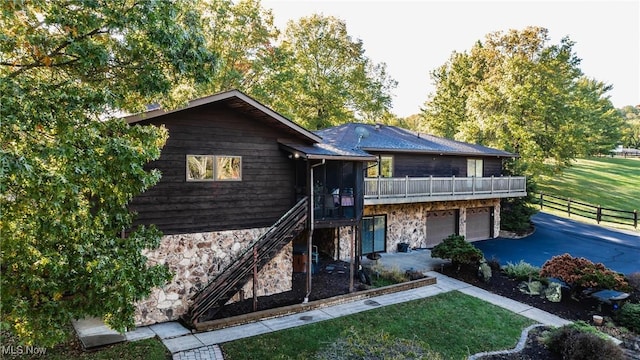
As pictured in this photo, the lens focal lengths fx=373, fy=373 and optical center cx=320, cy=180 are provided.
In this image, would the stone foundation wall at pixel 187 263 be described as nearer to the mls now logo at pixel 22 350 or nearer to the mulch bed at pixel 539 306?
the mls now logo at pixel 22 350

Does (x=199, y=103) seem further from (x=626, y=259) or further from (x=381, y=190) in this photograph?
(x=626, y=259)

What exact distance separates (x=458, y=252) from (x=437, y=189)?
4.72 metres

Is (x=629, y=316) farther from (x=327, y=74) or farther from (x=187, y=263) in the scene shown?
(x=327, y=74)

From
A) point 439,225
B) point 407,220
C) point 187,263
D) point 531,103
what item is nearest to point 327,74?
point 407,220

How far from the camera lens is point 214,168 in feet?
35.6

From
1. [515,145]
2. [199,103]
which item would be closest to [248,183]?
[199,103]

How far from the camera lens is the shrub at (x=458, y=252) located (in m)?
14.7

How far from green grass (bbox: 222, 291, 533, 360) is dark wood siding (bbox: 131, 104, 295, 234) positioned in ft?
11.8

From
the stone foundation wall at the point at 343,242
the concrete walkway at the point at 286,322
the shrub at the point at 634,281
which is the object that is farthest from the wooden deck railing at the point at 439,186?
the shrub at the point at 634,281

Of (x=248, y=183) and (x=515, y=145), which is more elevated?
(x=515, y=145)

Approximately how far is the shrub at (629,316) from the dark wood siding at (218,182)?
419 inches

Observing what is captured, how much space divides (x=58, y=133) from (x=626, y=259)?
888 inches

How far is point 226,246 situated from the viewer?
11.1 m

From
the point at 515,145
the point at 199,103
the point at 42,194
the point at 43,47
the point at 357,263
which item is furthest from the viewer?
the point at 515,145
